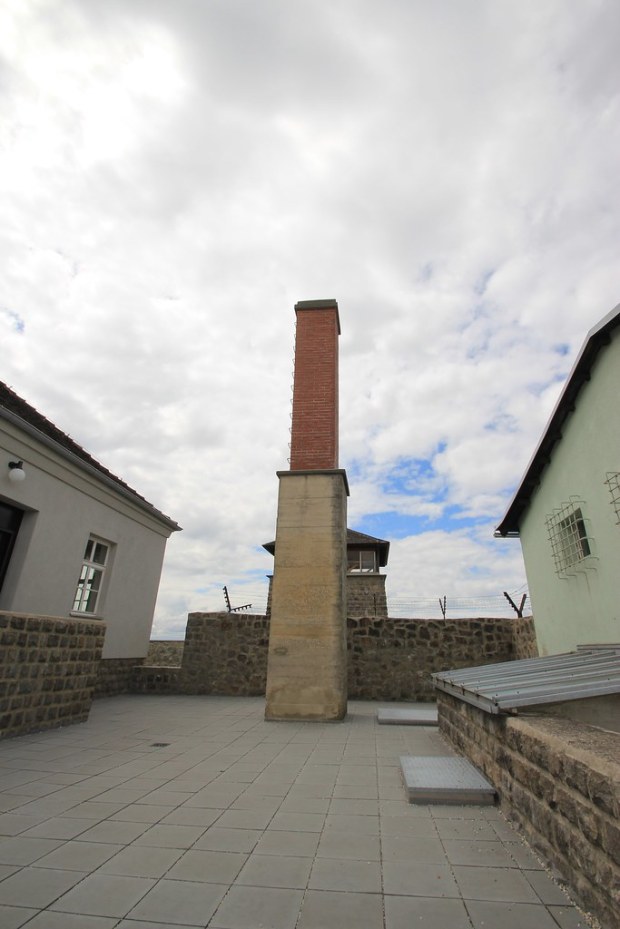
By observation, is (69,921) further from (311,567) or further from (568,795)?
(311,567)

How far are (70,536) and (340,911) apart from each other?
8.10 m

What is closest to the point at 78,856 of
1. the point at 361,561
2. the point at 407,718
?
the point at 407,718

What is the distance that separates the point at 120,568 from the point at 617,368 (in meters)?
9.90

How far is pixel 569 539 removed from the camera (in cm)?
654

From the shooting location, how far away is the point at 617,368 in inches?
206

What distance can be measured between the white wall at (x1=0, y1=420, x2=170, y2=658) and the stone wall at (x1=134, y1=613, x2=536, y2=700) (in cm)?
140

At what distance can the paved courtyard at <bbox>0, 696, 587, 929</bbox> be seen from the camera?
202cm

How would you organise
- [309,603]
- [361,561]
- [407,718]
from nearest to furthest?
[407,718] → [309,603] → [361,561]

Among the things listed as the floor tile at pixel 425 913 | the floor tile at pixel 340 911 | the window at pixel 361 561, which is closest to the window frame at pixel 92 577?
the floor tile at pixel 340 911

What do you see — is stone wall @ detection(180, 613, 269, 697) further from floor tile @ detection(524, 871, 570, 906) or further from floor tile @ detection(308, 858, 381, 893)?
floor tile @ detection(524, 871, 570, 906)

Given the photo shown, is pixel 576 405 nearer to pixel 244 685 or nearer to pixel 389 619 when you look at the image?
pixel 389 619

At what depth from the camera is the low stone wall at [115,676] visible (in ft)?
30.3

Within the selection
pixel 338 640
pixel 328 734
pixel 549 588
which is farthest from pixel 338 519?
pixel 549 588

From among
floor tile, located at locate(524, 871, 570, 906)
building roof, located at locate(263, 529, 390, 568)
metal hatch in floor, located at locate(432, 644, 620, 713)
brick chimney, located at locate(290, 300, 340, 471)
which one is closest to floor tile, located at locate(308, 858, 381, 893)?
floor tile, located at locate(524, 871, 570, 906)
